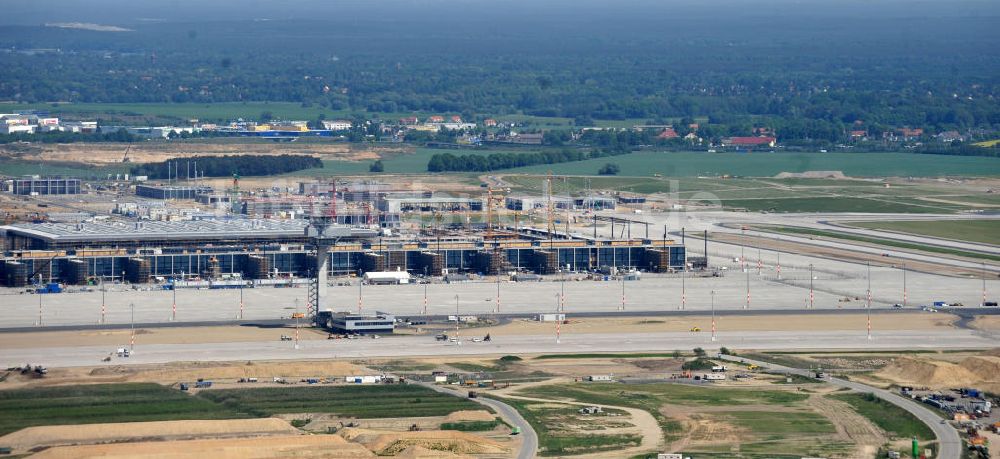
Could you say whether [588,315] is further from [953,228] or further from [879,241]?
[953,228]

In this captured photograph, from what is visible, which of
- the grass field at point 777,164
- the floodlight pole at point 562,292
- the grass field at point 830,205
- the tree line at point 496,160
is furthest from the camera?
the grass field at point 777,164

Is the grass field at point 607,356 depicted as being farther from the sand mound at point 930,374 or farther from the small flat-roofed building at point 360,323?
the sand mound at point 930,374

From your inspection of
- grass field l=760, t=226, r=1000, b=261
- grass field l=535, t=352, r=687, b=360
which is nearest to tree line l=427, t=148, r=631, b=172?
grass field l=760, t=226, r=1000, b=261

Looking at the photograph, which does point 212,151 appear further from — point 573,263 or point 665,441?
point 665,441

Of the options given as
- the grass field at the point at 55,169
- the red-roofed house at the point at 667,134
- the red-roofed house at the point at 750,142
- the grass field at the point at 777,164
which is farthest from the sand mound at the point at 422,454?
the red-roofed house at the point at 667,134

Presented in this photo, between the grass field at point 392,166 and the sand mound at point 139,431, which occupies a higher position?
the grass field at point 392,166

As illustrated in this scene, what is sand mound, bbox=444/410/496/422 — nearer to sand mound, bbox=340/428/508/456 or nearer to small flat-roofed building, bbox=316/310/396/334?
sand mound, bbox=340/428/508/456
